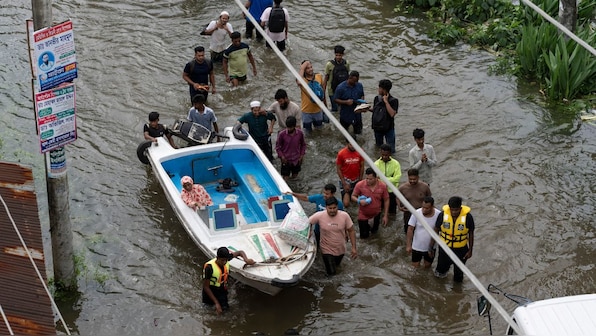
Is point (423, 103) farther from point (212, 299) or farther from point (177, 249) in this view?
point (212, 299)

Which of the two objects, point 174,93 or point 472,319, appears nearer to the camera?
point 472,319

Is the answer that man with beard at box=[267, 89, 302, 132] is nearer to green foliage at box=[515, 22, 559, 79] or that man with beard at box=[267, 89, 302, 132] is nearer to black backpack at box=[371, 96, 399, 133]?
black backpack at box=[371, 96, 399, 133]

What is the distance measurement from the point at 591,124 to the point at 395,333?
7.16m

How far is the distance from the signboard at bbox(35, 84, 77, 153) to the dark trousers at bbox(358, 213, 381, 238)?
445 centimetres

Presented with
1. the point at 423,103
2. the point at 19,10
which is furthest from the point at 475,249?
the point at 19,10

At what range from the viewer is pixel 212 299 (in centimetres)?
1144

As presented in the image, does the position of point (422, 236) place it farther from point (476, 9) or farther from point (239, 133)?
point (476, 9)

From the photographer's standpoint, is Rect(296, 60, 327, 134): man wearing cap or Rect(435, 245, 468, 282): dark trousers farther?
Rect(296, 60, 327, 134): man wearing cap

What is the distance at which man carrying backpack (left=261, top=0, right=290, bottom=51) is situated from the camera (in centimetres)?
1834

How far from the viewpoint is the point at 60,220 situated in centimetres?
1154

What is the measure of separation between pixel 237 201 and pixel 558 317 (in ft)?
21.5

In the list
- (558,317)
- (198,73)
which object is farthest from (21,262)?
(198,73)

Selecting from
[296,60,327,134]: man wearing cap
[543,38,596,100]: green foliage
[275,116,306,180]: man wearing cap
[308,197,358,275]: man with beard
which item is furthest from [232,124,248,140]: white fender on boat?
[543,38,596,100]: green foliage

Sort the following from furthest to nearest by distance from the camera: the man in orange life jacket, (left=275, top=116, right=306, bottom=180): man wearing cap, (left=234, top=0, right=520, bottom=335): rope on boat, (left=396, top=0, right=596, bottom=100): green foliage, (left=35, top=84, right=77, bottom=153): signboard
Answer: (left=396, top=0, right=596, bottom=100): green foliage
(left=275, top=116, right=306, bottom=180): man wearing cap
the man in orange life jacket
(left=35, top=84, right=77, bottom=153): signboard
(left=234, top=0, right=520, bottom=335): rope on boat
